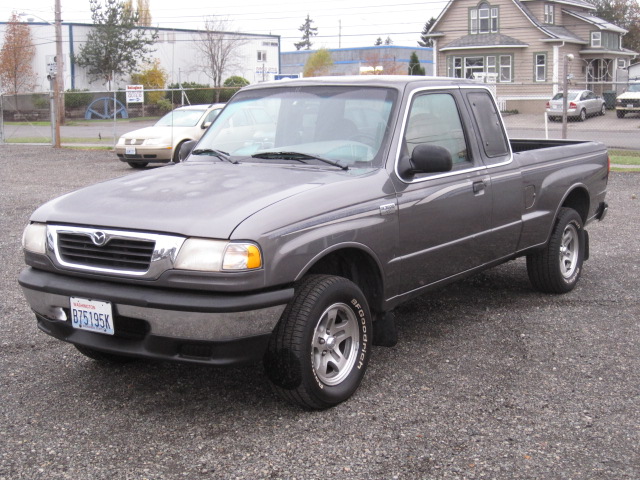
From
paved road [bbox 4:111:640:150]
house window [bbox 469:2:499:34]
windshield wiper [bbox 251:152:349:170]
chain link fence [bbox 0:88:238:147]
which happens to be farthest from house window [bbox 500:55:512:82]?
windshield wiper [bbox 251:152:349:170]

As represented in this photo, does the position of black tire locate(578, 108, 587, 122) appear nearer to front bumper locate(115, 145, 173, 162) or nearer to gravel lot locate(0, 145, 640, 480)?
front bumper locate(115, 145, 173, 162)

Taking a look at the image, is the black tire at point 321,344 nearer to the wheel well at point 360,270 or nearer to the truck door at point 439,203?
the wheel well at point 360,270

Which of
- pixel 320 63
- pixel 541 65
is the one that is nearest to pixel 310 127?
pixel 541 65

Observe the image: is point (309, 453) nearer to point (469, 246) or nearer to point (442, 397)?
point (442, 397)

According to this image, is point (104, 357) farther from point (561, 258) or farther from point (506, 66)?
point (506, 66)

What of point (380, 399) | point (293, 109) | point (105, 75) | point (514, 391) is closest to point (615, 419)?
point (514, 391)

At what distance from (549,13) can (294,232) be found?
1915 inches

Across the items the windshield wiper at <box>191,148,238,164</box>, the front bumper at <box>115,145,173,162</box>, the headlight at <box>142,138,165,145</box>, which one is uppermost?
the headlight at <box>142,138,165,145</box>

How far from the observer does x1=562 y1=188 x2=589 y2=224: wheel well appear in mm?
7212

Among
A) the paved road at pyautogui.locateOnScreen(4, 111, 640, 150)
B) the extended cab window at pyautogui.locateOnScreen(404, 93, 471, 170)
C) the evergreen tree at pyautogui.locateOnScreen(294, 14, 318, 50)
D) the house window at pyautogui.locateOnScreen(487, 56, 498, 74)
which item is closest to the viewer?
the extended cab window at pyautogui.locateOnScreen(404, 93, 471, 170)

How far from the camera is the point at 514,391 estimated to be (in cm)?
472

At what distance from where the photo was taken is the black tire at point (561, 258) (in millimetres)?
6746

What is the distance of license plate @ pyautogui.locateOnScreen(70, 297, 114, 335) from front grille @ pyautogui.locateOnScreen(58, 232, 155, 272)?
0.20 m

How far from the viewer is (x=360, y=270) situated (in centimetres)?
493
